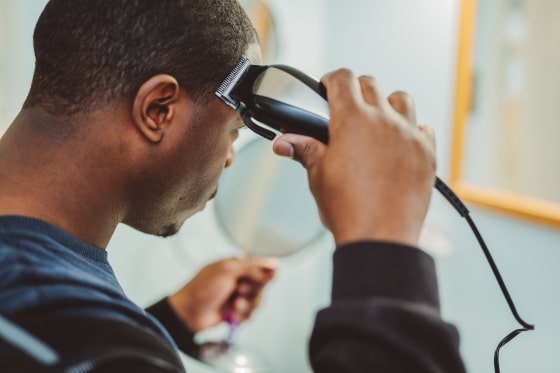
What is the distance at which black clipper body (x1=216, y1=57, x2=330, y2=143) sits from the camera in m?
0.59

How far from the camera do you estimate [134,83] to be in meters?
0.60

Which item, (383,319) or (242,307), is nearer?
(383,319)

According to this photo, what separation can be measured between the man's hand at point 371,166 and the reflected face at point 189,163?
14cm

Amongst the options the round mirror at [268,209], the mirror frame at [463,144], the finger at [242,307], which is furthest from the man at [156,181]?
the mirror frame at [463,144]

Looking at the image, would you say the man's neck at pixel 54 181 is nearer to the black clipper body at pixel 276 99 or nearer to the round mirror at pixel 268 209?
the black clipper body at pixel 276 99

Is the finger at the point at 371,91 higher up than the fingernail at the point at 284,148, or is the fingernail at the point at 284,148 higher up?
the finger at the point at 371,91

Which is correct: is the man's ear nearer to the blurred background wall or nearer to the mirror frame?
the blurred background wall

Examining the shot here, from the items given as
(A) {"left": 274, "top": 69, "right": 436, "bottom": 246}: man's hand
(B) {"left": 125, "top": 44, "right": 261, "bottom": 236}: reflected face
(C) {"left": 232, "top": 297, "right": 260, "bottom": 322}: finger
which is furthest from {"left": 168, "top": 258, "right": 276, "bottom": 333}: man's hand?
(A) {"left": 274, "top": 69, "right": 436, "bottom": 246}: man's hand

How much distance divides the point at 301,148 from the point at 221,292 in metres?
0.57

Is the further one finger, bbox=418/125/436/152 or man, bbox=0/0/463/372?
finger, bbox=418/125/436/152

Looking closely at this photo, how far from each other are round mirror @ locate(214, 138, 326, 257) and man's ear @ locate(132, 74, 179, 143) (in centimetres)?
67

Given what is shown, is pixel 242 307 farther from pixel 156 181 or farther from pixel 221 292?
pixel 156 181

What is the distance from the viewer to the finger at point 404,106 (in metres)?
0.56

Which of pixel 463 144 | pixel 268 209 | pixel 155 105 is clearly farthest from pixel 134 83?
pixel 463 144
